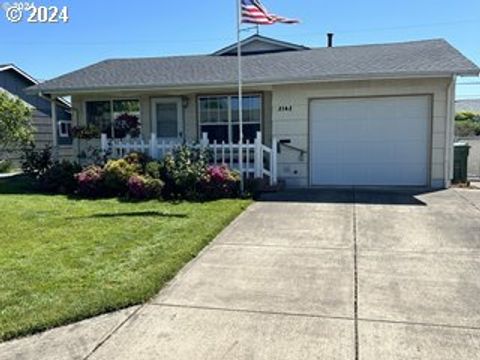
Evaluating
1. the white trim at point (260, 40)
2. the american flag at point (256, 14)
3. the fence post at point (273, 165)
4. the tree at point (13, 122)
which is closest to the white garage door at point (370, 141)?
the fence post at point (273, 165)

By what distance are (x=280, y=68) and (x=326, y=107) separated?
6.49 feet

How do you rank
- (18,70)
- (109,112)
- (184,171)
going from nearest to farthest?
(184,171)
(109,112)
(18,70)

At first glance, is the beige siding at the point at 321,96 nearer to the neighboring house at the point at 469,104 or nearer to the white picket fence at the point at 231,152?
the white picket fence at the point at 231,152

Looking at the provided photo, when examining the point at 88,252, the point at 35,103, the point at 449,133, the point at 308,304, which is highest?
the point at 35,103

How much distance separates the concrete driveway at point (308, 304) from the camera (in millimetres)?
3471

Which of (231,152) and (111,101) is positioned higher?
(111,101)

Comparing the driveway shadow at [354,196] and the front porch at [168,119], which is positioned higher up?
the front porch at [168,119]

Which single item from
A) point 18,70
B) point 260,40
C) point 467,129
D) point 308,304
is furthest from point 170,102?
point 467,129

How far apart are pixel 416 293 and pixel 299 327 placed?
55.9 inches

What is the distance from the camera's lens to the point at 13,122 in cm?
1681

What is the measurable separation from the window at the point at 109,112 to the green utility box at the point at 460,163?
30.1 feet

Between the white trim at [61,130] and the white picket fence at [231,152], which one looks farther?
the white trim at [61,130]

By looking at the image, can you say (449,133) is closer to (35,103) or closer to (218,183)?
(218,183)

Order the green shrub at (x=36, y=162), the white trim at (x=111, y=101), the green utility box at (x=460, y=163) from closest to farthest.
Answer: the green utility box at (x=460, y=163)
the green shrub at (x=36, y=162)
the white trim at (x=111, y=101)
